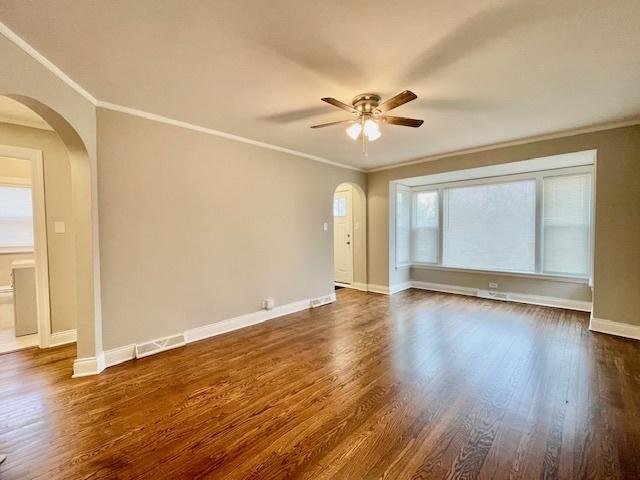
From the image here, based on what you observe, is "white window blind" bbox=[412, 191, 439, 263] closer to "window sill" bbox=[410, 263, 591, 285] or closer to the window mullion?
"window sill" bbox=[410, 263, 591, 285]

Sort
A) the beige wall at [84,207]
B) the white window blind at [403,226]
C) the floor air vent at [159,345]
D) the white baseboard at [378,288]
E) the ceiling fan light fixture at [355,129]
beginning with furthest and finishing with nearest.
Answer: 1. the white window blind at [403,226]
2. the white baseboard at [378,288]
3. the floor air vent at [159,345]
4. the ceiling fan light fixture at [355,129]
5. the beige wall at [84,207]

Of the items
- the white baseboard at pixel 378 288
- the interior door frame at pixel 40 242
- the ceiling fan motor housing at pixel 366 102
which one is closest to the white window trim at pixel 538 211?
the white baseboard at pixel 378 288

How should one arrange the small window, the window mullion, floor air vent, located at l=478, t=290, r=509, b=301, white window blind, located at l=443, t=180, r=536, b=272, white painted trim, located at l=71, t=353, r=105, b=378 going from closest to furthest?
white painted trim, located at l=71, t=353, r=105, b=378 → the window mullion → white window blind, located at l=443, t=180, r=536, b=272 → floor air vent, located at l=478, t=290, r=509, b=301 → the small window

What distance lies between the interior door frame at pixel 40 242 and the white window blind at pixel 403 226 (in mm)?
5288

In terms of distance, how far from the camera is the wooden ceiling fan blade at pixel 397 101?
2082 millimetres

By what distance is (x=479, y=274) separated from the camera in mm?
5312

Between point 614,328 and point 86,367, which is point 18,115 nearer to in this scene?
point 86,367

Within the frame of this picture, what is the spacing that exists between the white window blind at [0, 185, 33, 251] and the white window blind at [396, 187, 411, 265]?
7.25 m

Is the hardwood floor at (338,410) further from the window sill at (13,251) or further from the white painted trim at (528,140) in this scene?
the window sill at (13,251)

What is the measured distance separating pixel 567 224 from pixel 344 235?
3814 mm

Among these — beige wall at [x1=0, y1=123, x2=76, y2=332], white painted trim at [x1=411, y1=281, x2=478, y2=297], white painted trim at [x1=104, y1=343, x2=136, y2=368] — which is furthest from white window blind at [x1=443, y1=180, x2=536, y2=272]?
beige wall at [x1=0, y1=123, x2=76, y2=332]

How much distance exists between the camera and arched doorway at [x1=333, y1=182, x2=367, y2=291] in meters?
5.88

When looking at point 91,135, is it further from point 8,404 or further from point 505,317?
point 505,317

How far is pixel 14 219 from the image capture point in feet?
18.6
